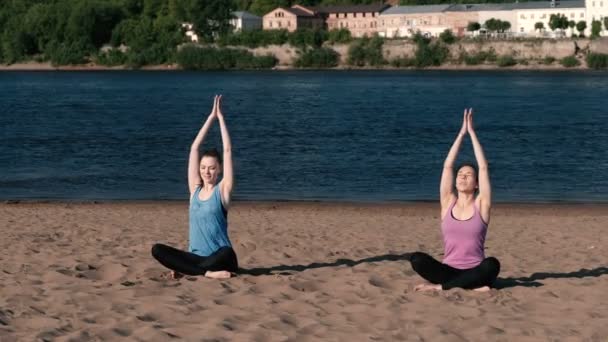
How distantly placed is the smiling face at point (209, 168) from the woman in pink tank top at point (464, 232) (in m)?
2.06

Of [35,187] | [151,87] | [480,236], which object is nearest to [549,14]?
[151,87]

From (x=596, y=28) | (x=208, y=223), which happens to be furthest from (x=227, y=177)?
(x=596, y=28)

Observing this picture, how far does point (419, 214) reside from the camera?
20.6m

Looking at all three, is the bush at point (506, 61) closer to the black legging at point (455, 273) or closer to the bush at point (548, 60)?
the bush at point (548, 60)

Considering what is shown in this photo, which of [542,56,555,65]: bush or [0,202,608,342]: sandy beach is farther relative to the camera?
[542,56,555,65]: bush

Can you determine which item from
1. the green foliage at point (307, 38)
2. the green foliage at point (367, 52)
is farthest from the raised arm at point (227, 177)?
the green foliage at point (307, 38)

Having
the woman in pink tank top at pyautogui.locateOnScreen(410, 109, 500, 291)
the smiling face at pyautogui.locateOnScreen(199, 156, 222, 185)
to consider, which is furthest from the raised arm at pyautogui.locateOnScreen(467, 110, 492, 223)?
the smiling face at pyautogui.locateOnScreen(199, 156, 222, 185)

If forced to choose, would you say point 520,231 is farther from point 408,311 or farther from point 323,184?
point 323,184

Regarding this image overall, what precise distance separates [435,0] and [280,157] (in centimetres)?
16481

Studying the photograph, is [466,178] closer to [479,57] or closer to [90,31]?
[479,57]

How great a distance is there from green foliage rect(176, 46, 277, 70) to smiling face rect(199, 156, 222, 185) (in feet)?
466

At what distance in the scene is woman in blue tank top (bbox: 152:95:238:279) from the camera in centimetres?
1095

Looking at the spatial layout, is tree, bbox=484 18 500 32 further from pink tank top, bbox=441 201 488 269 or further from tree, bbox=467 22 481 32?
pink tank top, bbox=441 201 488 269

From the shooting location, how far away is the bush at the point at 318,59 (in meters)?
149
